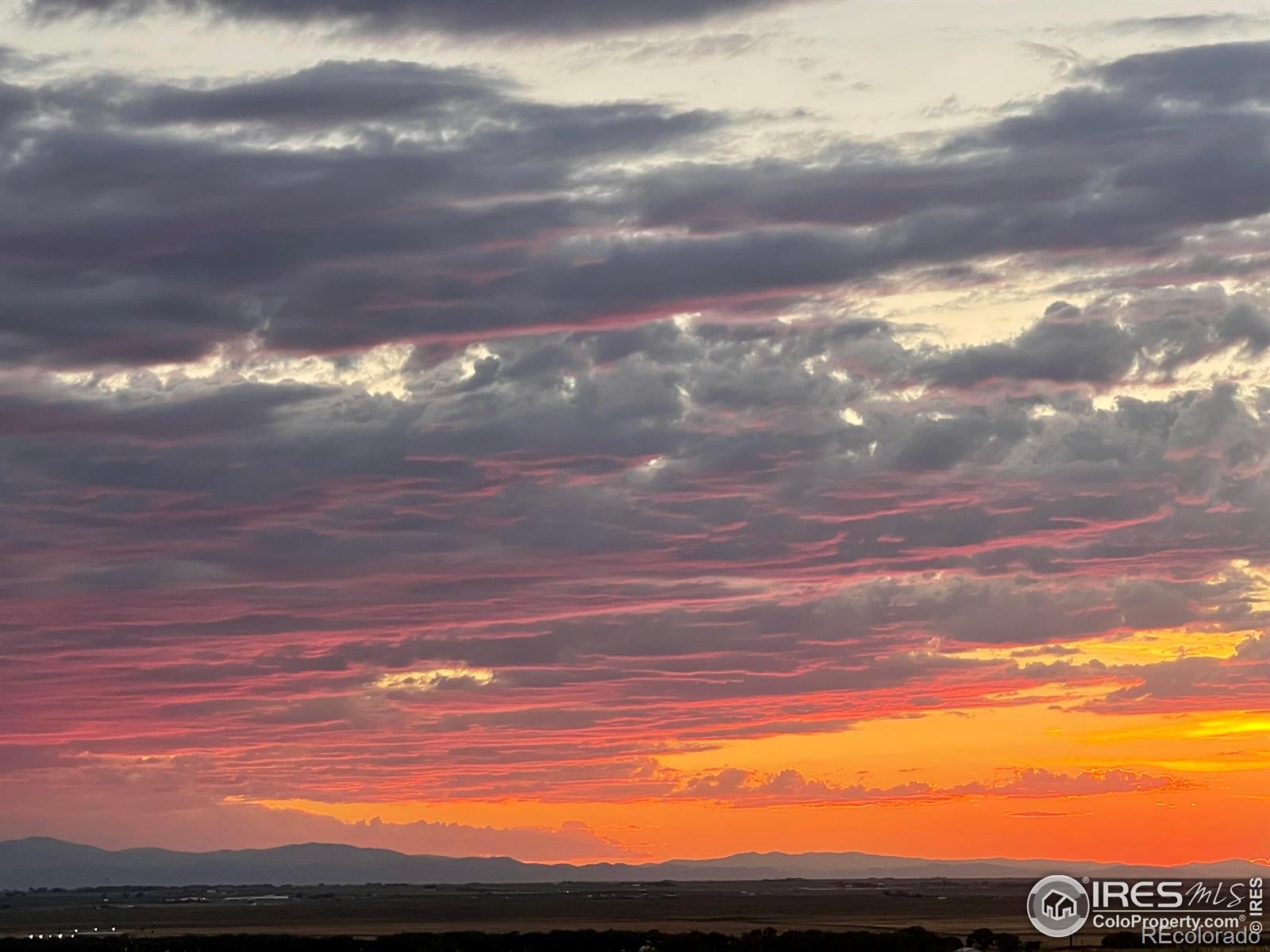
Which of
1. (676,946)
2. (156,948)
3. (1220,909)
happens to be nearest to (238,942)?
(156,948)

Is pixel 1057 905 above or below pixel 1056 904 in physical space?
below

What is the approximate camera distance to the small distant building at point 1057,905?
110 m

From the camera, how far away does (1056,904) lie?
374ft

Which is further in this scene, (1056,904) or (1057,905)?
(1057,905)

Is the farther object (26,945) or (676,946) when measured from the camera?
(26,945)

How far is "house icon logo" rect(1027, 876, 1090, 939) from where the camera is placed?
334ft

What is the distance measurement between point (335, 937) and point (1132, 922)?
82.2 metres

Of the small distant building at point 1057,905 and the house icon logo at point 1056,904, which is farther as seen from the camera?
the small distant building at point 1057,905

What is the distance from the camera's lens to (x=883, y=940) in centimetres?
15400

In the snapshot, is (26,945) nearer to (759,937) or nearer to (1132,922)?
(759,937)

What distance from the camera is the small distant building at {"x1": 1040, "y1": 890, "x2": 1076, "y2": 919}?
11006 cm

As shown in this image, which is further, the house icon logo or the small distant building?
the small distant building

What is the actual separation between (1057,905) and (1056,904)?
408 centimetres

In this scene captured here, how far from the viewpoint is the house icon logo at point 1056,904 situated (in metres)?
102
